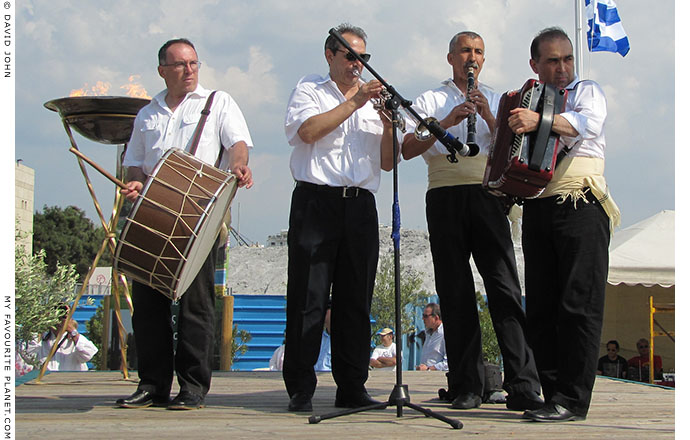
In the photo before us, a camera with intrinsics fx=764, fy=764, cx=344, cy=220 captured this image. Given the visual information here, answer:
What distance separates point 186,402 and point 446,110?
2.11 m

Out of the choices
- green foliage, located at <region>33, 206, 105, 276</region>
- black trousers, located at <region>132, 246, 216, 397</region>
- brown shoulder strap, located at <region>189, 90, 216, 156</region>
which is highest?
green foliage, located at <region>33, 206, 105, 276</region>

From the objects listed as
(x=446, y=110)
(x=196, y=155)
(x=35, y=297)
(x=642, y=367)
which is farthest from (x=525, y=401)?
(x=642, y=367)

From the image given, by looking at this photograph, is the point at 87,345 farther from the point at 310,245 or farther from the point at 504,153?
the point at 504,153

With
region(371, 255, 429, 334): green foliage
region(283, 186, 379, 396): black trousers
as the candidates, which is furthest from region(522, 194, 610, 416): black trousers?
region(371, 255, 429, 334): green foliage

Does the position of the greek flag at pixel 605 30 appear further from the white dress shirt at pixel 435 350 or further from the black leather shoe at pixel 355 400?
the black leather shoe at pixel 355 400

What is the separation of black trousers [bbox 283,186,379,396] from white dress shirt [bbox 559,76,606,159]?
1153 mm

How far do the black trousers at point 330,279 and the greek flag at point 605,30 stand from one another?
34.7 ft

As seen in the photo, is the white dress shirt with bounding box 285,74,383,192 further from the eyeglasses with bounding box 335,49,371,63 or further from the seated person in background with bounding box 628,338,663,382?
the seated person in background with bounding box 628,338,663,382

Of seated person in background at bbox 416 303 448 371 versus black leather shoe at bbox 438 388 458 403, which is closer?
black leather shoe at bbox 438 388 458 403

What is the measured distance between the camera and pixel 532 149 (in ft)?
11.3

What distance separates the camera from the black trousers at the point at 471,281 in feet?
13.4

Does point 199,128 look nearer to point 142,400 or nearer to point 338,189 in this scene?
point 338,189

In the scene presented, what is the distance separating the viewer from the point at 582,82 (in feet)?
12.2

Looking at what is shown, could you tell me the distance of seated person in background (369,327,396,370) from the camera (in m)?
8.81
